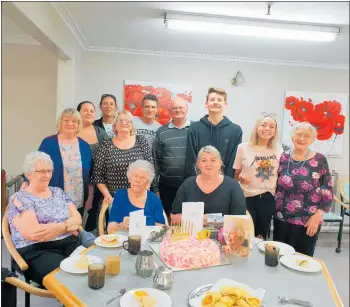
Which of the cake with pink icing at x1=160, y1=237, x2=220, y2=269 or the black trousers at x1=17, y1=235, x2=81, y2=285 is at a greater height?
the cake with pink icing at x1=160, y1=237, x2=220, y2=269

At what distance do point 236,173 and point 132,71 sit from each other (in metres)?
1.53

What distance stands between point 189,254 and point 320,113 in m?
2.88

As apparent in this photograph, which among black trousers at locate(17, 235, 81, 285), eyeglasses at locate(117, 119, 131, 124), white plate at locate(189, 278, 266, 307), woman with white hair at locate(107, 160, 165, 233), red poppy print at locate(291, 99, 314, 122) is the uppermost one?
red poppy print at locate(291, 99, 314, 122)

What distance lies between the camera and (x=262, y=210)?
7.93 ft

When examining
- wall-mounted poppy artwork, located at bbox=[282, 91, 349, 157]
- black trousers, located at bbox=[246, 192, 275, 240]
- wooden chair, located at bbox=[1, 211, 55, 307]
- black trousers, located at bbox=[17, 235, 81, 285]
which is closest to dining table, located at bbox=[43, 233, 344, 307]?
wooden chair, located at bbox=[1, 211, 55, 307]

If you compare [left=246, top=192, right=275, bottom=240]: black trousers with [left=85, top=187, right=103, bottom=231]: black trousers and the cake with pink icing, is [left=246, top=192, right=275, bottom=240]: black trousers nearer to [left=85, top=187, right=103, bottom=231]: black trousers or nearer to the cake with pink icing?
the cake with pink icing

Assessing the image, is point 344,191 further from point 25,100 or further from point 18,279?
point 25,100

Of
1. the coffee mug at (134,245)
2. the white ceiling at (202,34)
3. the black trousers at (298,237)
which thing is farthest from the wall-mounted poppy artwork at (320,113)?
the coffee mug at (134,245)

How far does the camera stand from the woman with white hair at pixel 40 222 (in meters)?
1.88

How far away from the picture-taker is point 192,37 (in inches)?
118

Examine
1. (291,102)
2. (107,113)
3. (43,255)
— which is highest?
(291,102)

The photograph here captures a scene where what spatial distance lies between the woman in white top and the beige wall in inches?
92.4

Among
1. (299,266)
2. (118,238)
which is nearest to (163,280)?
(118,238)

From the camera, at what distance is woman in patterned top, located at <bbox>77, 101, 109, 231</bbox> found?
2.65 metres
